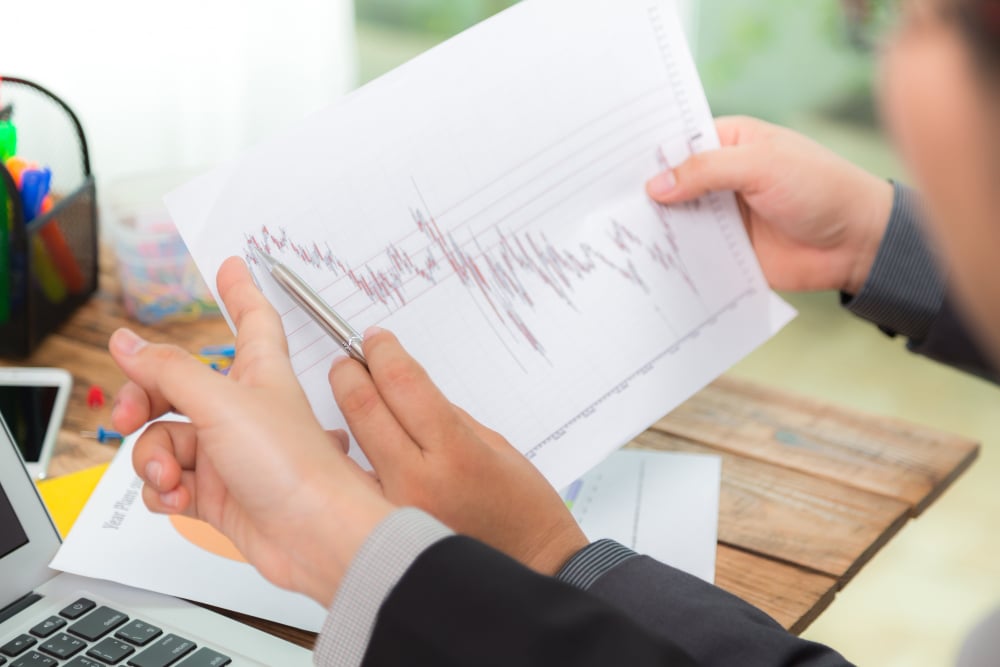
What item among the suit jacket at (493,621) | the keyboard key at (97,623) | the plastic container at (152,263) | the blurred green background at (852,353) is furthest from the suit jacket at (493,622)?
the blurred green background at (852,353)

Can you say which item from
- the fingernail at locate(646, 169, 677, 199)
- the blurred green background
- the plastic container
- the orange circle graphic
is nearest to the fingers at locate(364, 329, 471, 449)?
the orange circle graphic

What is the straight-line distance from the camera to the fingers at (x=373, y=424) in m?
0.58

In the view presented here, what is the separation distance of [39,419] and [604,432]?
1.53 feet

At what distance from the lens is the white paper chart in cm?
66

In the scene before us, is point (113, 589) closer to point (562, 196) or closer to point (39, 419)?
point (39, 419)

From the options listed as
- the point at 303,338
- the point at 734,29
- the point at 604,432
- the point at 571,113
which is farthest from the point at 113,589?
the point at 734,29

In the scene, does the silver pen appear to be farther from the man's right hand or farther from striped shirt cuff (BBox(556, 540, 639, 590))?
the man's right hand

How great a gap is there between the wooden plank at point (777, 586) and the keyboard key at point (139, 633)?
0.36 metres

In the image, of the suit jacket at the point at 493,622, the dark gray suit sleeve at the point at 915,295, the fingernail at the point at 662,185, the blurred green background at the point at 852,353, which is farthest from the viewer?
the blurred green background at the point at 852,353

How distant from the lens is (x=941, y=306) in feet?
3.05

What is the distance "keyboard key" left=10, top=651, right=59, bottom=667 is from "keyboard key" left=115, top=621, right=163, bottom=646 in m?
0.04

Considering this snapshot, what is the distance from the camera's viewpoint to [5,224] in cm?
94

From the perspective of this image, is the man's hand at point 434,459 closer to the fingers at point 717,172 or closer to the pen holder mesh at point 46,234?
the fingers at point 717,172

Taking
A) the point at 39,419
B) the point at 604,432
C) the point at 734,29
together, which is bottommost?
the point at 734,29
